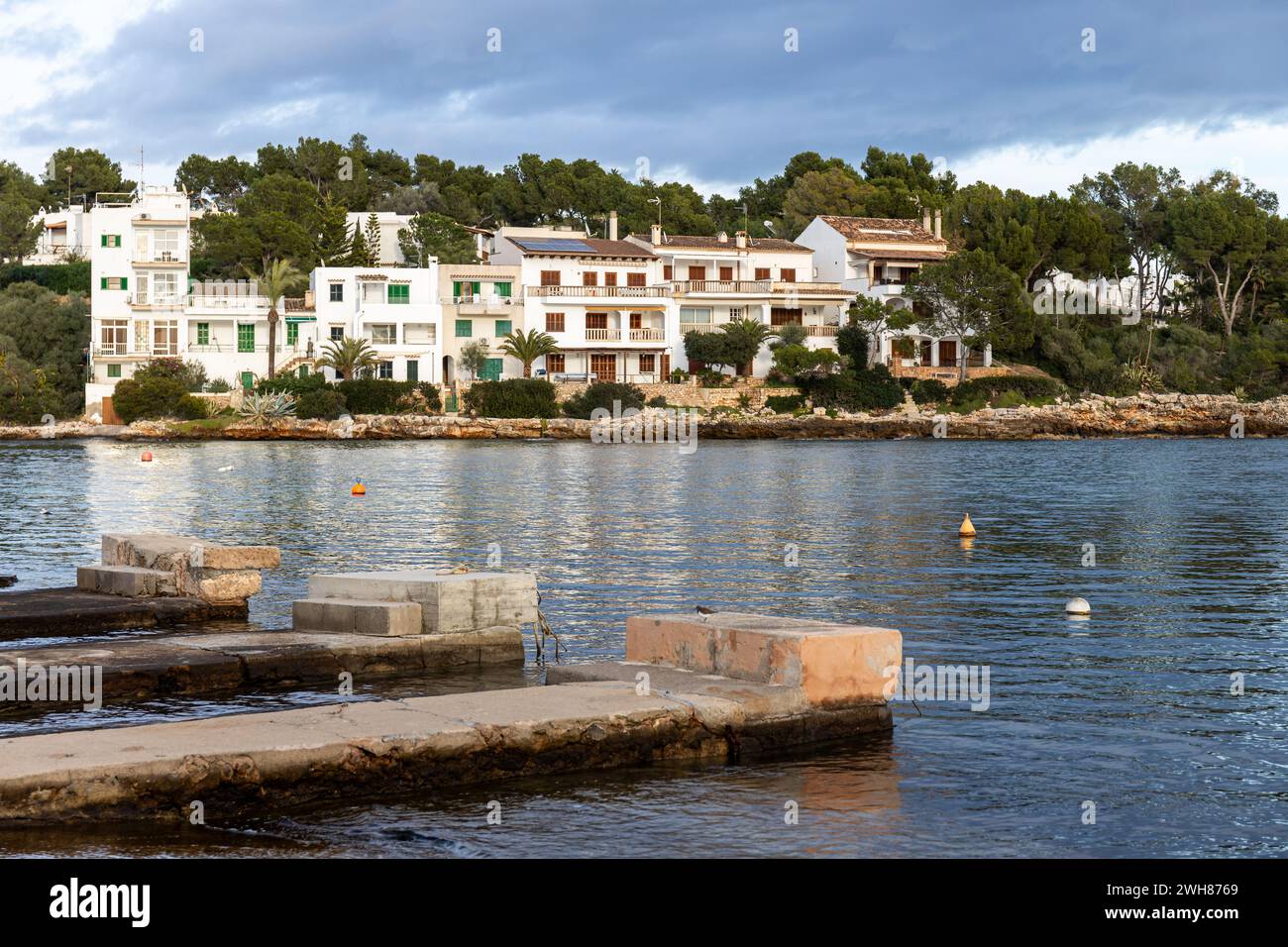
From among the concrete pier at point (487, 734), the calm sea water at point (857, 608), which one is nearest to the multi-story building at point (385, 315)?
the calm sea water at point (857, 608)

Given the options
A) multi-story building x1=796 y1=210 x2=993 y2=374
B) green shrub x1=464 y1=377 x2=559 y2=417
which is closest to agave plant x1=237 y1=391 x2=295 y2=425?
green shrub x1=464 y1=377 x2=559 y2=417

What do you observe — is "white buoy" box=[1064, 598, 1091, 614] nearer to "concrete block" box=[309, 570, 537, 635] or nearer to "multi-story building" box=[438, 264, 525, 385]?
"concrete block" box=[309, 570, 537, 635]

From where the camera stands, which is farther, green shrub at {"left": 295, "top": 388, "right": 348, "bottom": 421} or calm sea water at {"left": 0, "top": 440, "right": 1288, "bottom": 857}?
green shrub at {"left": 295, "top": 388, "right": 348, "bottom": 421}

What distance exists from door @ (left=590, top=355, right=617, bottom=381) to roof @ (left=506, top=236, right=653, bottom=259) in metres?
6.22

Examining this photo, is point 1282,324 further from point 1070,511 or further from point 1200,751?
point 1200,751

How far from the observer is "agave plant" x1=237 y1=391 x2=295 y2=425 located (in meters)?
84.0

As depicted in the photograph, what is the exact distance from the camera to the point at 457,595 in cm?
1706

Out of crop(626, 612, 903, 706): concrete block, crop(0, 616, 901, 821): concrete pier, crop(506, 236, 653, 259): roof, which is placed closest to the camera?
crop(0, 616, 901, 821): concrete pier

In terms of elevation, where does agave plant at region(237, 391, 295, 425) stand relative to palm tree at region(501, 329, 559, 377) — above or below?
below

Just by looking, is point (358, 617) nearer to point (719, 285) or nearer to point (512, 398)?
point (512, 398)

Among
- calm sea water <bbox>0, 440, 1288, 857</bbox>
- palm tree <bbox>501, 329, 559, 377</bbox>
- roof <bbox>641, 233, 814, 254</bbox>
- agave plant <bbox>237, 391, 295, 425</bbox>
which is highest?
roof <bbox>641, 233, 814, 254</bbox>

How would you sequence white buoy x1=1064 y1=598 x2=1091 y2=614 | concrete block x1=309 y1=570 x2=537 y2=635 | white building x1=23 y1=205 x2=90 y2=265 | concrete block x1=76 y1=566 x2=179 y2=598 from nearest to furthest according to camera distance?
concrete block x1=309 y1=570 x2=537 y2=635
concrete block x1=76 y1=566 x2=179 y2=598
white buoy x1=1064 y1=598 x2=1091 y2=614
white building x1=23 y1=205 x2=90 y2=265
